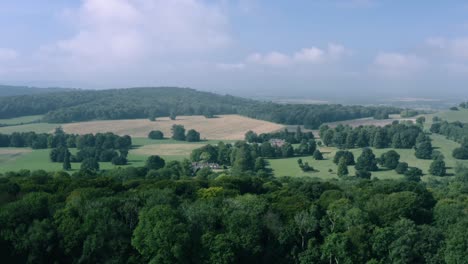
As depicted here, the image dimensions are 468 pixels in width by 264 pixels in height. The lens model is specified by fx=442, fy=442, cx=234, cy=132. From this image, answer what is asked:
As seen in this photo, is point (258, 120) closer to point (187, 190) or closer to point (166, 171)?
point (166, 171)

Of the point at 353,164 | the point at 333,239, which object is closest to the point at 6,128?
the point at 353,164

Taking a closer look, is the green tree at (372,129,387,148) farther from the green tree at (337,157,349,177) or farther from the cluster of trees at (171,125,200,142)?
the cluster of trees at (171,125,200,142)

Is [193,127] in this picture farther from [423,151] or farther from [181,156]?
[423,151]

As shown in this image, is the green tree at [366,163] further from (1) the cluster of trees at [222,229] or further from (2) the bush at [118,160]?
(2) the bush at [118,160]

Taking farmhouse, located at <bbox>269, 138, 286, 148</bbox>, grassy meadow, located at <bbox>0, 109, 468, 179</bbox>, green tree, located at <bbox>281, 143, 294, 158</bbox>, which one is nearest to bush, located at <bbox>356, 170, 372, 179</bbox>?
grassy meadow, located at <bbox>0, 109, 468, 179</bbox>

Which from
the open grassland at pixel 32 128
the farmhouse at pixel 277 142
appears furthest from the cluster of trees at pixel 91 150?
A: the farmhouse at pixel 277 142

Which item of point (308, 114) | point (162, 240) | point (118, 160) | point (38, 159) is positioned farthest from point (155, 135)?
point (162, 240)
